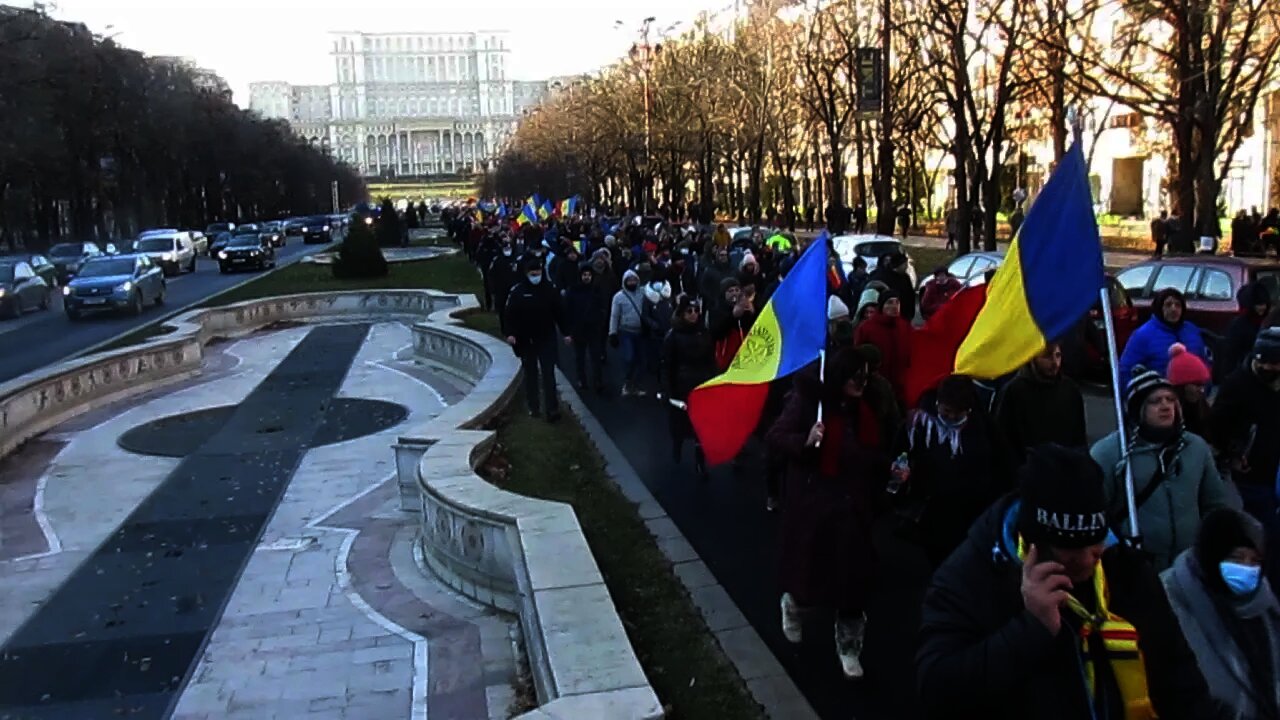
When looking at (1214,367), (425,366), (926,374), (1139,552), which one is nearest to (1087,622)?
(1139,552)

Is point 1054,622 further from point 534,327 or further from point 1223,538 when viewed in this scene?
point 534,327

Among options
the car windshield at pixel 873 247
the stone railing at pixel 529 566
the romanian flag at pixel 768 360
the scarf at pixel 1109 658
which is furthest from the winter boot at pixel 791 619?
the car windshield at pixel 873 247

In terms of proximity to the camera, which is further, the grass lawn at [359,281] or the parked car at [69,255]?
the parked car at [69,255]

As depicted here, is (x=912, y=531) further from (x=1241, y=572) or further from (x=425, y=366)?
(x=425, y=366)

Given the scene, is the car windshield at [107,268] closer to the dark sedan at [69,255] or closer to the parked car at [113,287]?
the parked car at [113,287]

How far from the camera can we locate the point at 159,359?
1856cm

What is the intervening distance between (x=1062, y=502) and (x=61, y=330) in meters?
28.8

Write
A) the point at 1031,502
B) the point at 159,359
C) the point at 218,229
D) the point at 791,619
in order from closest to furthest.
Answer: the point at 1031,502
the point at 791,619
the point at 159,359
the point at 218,229

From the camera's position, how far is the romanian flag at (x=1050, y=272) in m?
4.50

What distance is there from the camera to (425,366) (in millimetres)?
19328

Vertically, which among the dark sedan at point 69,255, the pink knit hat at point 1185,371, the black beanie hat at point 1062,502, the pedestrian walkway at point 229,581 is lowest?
the pedestrian walkway at point 229,581

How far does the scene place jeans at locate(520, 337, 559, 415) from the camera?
1265 centimetres

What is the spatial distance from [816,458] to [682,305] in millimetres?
4967

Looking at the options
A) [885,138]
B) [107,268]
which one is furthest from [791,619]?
[885,138]
